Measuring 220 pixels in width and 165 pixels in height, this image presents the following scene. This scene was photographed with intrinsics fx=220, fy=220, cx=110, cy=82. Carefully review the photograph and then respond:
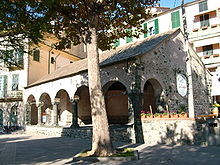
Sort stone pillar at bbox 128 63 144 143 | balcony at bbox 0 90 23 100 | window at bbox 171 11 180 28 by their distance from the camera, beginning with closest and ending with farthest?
1. stone pillar at bbox 128 63 144 143
2. balcony at bbox 0 90 23 100
3. window at bbox 171 11 180 28

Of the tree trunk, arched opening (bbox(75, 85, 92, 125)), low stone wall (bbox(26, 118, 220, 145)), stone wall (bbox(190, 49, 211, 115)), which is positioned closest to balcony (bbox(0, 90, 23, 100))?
arched opening (bbox(75, 85, 92, 125))

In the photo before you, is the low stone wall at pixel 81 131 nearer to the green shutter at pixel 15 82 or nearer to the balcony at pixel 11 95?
the balcony at pixel 11 95

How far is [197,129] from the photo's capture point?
874cm

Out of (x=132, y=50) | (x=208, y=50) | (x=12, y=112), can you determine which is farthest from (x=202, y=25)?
(x=12, y=112)

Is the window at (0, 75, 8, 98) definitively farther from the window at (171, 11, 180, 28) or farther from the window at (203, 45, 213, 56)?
the window at (203, 45, 213, 56)

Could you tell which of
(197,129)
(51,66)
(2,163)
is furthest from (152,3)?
(51,66)

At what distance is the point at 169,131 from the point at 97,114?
3969 millimetres

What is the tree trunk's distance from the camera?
23.4ft

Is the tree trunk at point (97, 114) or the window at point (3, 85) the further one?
the window at point (3, 85)

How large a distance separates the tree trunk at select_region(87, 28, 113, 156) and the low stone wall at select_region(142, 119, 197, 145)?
3.51 meters

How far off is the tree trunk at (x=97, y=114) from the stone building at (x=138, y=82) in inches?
140

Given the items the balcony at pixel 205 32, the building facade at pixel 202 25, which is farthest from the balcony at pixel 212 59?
the balcony at pixel 205 32

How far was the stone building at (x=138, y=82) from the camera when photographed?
1115 cm

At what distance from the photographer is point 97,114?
24.0ft
